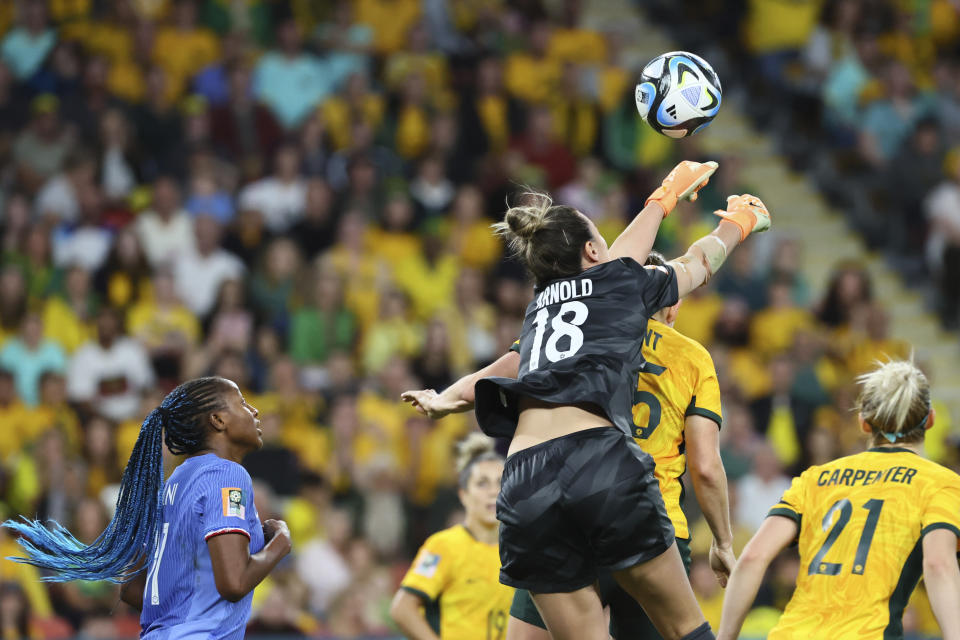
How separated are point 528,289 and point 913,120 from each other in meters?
4.86

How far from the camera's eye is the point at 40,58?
12336mm

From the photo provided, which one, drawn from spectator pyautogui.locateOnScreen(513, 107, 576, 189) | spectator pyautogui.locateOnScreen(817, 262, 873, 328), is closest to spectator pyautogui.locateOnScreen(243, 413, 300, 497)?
spectator pyautogui.locateOnScreen(513, 107, 576, 189)

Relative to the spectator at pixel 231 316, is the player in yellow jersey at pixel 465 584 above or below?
below

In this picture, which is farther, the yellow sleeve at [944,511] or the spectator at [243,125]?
the spectator at [243,125]

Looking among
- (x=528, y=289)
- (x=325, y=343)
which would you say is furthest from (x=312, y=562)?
(x=528, y=289)

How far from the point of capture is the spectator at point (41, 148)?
11688mm

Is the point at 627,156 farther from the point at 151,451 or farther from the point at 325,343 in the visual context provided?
the point at 151,451

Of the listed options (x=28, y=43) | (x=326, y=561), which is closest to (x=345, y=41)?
(x=28, y=43)

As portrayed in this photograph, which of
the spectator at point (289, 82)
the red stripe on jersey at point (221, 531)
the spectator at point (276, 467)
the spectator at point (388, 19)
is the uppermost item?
the spectator at point (388, 19)

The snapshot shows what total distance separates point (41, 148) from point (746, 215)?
829 centimetres

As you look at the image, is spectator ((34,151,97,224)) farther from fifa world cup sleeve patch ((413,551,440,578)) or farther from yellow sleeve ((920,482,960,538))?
yellow sleeve ((920,482,960,538))

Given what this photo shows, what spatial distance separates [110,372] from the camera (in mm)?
10430

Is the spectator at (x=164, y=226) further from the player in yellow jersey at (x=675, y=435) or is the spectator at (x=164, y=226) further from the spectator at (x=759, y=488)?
the player in yellow jersey at (x=675, y=435)

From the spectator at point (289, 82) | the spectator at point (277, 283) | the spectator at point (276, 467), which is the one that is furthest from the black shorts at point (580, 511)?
the spectator at point (289, 82)
